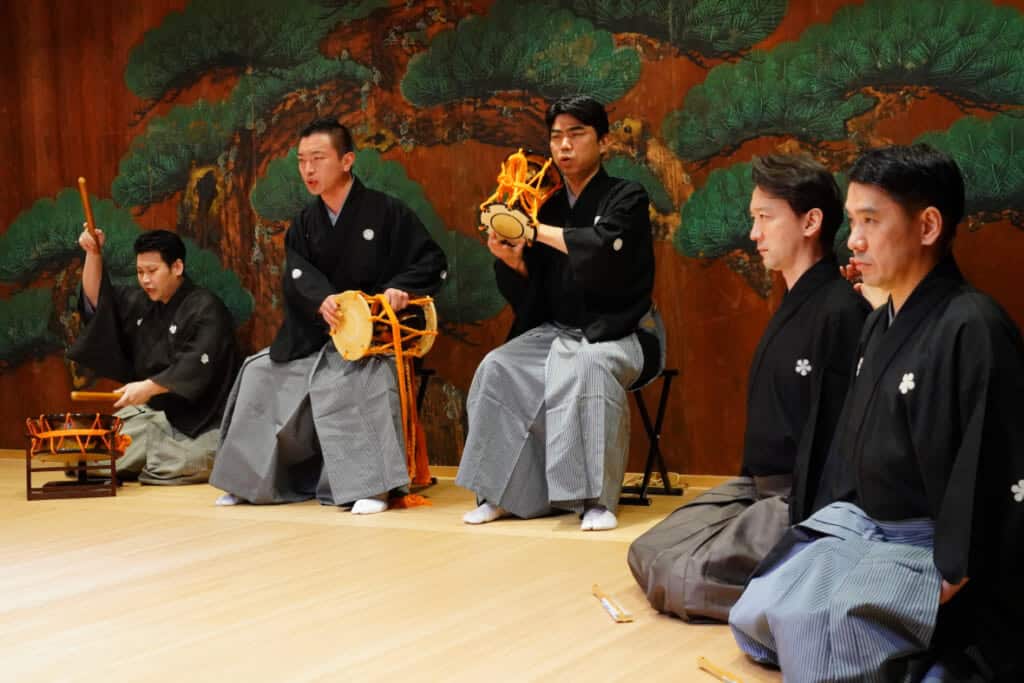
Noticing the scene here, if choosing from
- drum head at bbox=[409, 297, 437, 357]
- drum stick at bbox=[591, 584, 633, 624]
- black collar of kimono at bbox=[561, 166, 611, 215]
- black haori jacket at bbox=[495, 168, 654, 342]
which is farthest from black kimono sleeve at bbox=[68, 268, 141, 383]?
drum stick at bbox=[591, 584, 633, 624]

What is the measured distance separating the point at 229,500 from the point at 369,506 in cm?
74

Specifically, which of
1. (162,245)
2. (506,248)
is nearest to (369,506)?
(506,248)

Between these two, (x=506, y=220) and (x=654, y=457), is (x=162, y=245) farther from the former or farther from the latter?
(x=654, y=457)

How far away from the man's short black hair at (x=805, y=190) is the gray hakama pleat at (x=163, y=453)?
141 inches

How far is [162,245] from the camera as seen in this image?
6.14 metres

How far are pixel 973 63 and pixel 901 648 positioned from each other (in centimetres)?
305

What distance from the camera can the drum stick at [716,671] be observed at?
241 cm

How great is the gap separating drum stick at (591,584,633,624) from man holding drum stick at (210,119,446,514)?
6.11 feet

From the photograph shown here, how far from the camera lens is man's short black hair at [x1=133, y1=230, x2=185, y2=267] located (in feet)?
20.1

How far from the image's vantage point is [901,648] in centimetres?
214

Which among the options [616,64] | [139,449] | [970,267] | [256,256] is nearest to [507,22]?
[616,64]

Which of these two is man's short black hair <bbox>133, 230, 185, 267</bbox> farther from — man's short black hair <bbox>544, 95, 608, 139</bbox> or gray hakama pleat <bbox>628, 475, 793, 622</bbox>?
gray hakama pleat <bbox>628, 475, 793, 622</bbox>

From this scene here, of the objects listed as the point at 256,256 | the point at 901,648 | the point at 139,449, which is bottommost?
the point at 139,449

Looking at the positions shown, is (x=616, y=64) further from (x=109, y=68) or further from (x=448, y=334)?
(x=109, y=68)
